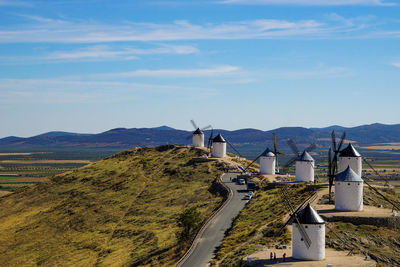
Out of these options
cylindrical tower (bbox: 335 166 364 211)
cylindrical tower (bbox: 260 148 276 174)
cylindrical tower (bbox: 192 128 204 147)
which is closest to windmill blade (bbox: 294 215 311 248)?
cylindrical tower (bbox: 335 166 364 211)

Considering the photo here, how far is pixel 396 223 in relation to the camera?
5806 cm

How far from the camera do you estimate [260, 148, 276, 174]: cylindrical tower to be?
313ft

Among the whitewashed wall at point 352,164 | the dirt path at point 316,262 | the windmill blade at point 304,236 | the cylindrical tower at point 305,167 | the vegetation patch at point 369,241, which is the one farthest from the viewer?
the cylindrical tower at point 305,167

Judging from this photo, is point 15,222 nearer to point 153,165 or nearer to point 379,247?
point 153,165

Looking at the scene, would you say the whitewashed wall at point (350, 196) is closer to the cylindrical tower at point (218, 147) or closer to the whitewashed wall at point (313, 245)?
the whitewashed wall at point (313, 245)

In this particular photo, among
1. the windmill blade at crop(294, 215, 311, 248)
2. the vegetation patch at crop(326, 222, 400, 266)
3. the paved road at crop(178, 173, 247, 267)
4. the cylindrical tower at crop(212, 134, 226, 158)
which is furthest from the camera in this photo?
the cylindrical tower at crop(212, 134, 226, 158)

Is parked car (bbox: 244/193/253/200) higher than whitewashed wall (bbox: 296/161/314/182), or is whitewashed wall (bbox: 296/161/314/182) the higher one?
whitewashed wall (bbox: 296/161/314/182)

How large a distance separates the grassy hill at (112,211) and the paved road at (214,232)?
2.22 meters

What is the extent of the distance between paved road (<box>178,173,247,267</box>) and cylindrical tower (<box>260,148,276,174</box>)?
29.1 feet

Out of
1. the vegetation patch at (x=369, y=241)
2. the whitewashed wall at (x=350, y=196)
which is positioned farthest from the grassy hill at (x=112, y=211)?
the whitewashed wall at (x=350, y=196)

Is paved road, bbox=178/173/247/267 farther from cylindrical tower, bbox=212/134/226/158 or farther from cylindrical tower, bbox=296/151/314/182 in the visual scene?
cylindrical tower, bbox=212/134/226/158

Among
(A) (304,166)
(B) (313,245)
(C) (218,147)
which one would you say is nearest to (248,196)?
(A) (304,166)

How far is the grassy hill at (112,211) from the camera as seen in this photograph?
72375mm

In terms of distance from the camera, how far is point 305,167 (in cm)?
8225
